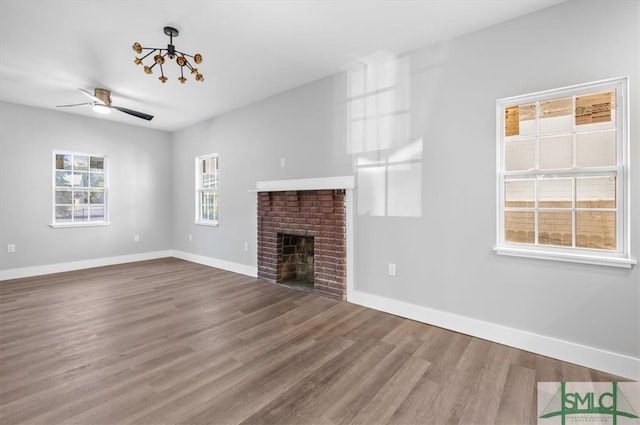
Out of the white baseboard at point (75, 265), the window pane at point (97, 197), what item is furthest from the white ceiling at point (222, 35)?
the white baseboard at point (75, 265)

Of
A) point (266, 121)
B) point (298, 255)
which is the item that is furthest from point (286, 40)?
point (298, 255)

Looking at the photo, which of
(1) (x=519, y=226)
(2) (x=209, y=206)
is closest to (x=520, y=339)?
(1) (x=519, y=226)

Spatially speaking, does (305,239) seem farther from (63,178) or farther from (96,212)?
(63,178)

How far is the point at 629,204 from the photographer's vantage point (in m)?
2.11

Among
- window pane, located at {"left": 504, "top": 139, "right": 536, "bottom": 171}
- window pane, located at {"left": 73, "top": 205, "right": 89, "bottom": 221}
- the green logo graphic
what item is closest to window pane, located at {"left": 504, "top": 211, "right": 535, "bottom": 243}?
window pane, located at {"left": 504, "top": 139, "right": 536, "bottom": 171}

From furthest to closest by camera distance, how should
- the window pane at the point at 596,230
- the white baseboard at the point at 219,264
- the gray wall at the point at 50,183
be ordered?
the white baseboard at the point at 219,264 < the gray wall at the point at 50,183 < the window pane at the point at 596,230

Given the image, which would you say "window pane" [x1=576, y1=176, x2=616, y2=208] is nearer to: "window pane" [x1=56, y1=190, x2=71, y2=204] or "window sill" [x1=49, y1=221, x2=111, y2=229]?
"window sill" [x1=49, y1=221, x2=111, y2=229]

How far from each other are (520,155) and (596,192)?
60cm

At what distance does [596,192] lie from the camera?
229 centimetres

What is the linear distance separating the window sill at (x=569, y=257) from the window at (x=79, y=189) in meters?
6.63

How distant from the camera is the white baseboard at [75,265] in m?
4.75

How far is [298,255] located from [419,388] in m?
2.97

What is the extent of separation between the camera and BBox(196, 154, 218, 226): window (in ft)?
18.7

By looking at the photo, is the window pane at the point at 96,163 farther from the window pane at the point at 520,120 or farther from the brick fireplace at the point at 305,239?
the window pane at the point at 520,120
